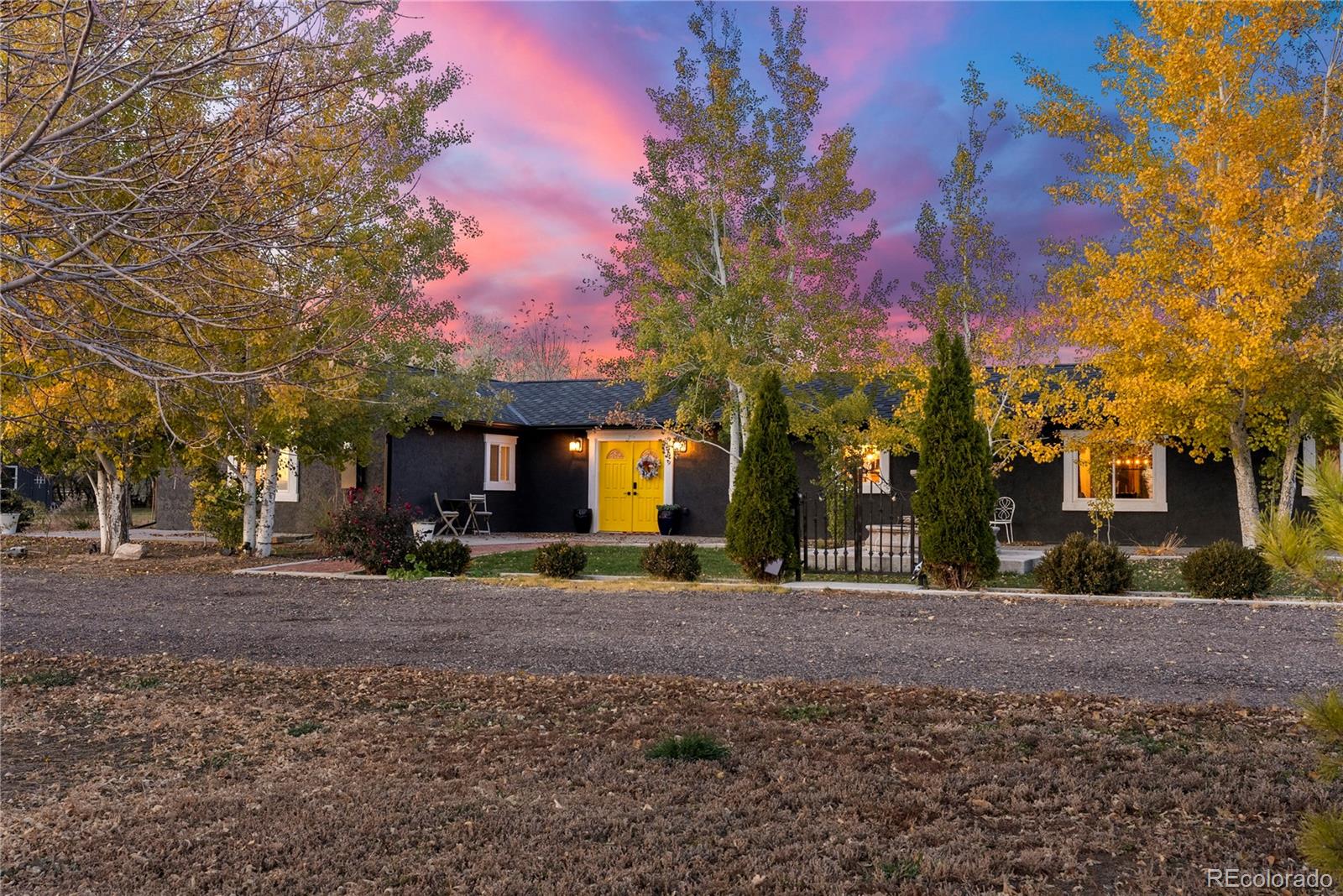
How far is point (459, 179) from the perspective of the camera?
1332 centimetres

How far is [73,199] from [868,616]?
23.0 feet

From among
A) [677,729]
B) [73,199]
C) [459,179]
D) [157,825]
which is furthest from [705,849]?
[459,179]

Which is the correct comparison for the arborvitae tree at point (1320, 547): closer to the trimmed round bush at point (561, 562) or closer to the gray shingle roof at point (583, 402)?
the trimmed round bush at point (561, 562)

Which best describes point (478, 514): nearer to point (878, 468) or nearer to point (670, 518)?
point (670, 518)

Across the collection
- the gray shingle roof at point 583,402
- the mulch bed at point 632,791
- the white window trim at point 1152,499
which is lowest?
the mulch bed at point 632,791

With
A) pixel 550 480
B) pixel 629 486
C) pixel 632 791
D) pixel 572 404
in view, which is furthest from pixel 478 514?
pixel 632 791

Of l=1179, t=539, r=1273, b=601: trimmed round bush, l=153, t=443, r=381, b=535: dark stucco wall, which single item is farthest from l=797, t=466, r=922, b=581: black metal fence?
l=153, t=443, r=381, b=535: dark stucco wall

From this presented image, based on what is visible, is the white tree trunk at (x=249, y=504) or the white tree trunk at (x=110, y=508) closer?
the white tree trunk at (x=249, y=504)

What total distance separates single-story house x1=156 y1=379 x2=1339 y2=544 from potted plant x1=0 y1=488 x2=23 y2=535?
263 cm

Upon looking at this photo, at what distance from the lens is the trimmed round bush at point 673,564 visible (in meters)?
11.5

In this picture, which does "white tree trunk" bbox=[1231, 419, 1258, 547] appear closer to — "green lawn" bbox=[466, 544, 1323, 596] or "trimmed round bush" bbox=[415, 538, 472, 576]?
"green lawn" bbox=[466, 544, 1323, 596]

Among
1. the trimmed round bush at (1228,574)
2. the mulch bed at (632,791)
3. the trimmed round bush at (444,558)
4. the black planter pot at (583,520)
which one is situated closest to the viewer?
the mulch bed at (632,791)

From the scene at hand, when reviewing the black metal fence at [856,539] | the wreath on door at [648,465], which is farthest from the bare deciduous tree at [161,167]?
the wreath on door at [648,465]

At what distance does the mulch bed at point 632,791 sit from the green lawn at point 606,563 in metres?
6.70
